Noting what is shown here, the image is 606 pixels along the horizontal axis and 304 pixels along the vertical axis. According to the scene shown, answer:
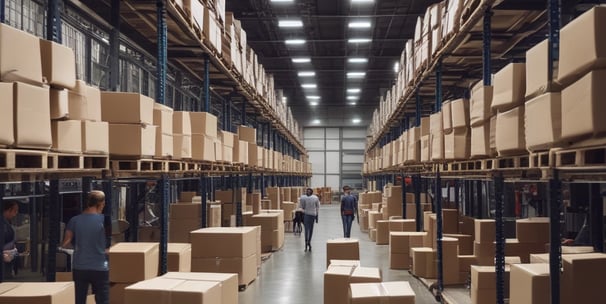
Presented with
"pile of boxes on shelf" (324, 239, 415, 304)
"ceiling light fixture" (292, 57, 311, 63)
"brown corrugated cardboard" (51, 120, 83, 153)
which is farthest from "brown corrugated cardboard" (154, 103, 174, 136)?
"ceiling light fixture" (292, 57, 311, 63)

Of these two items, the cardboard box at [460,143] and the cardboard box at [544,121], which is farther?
the cardboard box at [460,143]

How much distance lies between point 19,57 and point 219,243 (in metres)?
5.55

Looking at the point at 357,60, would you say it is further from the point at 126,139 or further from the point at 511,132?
the point at 511,132

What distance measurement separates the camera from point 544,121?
12.8 ft

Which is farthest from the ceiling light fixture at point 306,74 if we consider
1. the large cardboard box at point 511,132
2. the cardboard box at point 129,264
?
the large cardboard box at point 511,132

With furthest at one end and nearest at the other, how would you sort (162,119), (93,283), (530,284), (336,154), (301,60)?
(336,154), (301,60), (162,119), (93,283), (530,284)

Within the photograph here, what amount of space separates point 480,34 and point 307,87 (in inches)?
935

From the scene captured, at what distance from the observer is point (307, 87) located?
1207 inches

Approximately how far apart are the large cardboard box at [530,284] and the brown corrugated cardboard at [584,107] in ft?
4.76

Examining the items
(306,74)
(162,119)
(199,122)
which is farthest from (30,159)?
(306,74)

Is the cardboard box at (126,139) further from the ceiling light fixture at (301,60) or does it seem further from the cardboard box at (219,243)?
the ceiling light fixture at (301,60)

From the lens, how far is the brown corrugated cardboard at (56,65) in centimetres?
404

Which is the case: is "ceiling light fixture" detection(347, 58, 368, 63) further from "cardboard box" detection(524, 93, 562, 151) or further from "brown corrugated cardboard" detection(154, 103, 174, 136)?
"cardboard box" detection(524, 93, 562, 151)

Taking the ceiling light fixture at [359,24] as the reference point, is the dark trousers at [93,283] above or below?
below
